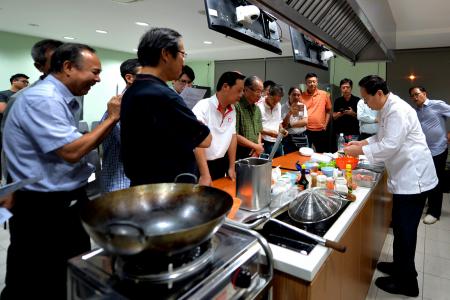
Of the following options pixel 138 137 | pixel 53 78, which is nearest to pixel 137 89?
pixel 138 137

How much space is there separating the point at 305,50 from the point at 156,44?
199 centimetres

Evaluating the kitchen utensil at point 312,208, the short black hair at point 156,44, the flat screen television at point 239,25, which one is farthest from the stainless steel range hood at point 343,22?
the kitchen utensil at point 312,208

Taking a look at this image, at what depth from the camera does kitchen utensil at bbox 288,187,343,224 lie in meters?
1.18

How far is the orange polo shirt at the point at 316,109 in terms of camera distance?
4.15 metres

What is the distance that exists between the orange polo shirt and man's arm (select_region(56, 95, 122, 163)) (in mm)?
3348

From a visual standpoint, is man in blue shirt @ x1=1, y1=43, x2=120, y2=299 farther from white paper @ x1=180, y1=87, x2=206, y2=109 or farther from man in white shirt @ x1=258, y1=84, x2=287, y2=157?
man in white shirt @ x1=258, y1=84, x2=287, y2=157

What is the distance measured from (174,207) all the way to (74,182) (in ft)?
2.39

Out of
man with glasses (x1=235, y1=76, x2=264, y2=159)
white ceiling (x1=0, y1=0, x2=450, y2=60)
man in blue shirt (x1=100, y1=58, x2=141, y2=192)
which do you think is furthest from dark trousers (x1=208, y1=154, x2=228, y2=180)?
white ceiling (x1=0, y1=0, x2=450, y2=60)

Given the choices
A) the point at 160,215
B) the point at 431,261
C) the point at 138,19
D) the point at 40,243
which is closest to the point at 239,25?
the point at 160,215

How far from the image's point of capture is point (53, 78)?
129 centimetres

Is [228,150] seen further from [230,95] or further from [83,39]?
[83,39]

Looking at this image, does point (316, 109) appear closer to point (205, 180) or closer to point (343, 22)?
point (343, 22)

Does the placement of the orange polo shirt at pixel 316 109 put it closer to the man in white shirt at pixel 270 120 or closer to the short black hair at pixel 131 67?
the man in white shirt at pixel 270 120

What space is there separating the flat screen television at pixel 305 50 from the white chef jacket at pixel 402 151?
3.05ft
